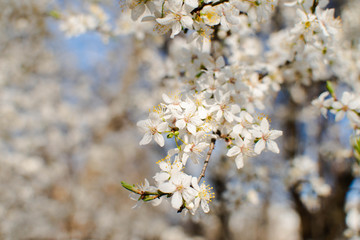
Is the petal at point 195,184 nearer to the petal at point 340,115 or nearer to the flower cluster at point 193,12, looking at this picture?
the flower cluster at point 193,12

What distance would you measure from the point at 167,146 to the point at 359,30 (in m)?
Answer: 4.31

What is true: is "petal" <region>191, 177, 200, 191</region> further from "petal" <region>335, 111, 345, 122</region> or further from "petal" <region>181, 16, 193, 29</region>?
"petal" <region>335, 111, 345, 122</region>

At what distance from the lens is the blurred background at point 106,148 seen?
3.34 metres

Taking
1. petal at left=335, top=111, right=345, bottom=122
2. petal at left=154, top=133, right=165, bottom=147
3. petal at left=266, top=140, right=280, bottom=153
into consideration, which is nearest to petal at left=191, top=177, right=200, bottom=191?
petal at left=154, top=133, right=165, bottom=147

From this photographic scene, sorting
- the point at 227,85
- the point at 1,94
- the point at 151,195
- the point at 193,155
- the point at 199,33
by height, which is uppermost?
the point at 1,94

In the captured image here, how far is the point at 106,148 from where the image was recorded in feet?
28.9

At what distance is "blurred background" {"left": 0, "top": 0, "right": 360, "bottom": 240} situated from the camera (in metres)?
3.34

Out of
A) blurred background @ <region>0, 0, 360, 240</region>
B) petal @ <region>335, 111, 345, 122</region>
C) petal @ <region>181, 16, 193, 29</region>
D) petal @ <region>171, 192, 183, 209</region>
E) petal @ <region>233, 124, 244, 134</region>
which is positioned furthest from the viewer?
blurred background @ <region>0, 0, 360, 240</region>

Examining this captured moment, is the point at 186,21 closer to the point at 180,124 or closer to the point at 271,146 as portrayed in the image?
the point at 180,124

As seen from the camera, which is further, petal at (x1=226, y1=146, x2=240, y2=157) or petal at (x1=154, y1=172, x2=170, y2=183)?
Result: petal at (x1=226, y1=146, x2=240, y2=157)

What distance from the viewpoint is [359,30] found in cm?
346

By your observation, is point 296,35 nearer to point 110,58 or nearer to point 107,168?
point 107,168

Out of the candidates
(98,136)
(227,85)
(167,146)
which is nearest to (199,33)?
(227,85)

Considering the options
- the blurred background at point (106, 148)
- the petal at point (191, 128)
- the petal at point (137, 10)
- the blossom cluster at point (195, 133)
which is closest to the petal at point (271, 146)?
the blossom cluster at point (195, 133)
